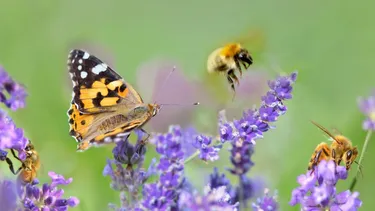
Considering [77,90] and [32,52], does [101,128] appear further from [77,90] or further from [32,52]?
[32,52]

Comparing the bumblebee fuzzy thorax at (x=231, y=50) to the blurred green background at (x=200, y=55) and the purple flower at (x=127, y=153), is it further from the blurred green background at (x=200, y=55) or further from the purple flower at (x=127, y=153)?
the purple flower at (x=127, y=153)

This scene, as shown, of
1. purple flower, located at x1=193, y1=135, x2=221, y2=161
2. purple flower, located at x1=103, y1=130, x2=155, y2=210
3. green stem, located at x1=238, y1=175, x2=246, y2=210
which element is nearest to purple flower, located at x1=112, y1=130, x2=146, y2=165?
purple flower, located at x1=103, y1=130, x2=155, y2=210

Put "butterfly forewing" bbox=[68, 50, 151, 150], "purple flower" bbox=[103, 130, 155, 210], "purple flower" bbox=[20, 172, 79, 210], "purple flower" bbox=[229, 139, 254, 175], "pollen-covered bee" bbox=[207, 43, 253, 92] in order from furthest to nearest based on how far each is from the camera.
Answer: "pollen-covered bee" bbox=[207, 43, 253, 92] → "butterfly forewing" bbox=[68, 50, 151, 150] → "purple flower" bbox=[229, 139, 254, 175] → "purple flower" bbox=[103, 130, 155, 210] → "purple flower" bbox=[20, 172, 79, 210]

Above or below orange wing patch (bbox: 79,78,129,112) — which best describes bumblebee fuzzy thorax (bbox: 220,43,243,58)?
above

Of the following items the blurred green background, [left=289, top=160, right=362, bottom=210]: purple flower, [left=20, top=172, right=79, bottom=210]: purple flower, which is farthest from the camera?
the blurred green background

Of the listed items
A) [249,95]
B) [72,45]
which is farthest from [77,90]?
[72,45]

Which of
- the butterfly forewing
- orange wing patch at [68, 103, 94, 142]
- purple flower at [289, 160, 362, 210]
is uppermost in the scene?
the butterfly forewing

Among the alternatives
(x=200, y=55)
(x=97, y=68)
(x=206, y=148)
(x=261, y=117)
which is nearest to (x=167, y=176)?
(x=206, y=148)

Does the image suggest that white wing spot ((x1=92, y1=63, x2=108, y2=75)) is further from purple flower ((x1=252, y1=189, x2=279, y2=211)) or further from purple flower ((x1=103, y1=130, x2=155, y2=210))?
purple flower ((x1=252, y1=189, x2=279, y2=211))
